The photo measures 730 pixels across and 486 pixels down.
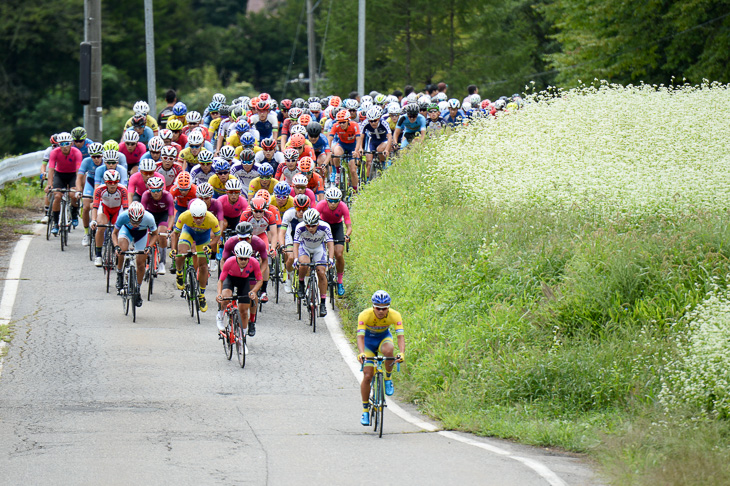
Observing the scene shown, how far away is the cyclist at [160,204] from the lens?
1733 cm

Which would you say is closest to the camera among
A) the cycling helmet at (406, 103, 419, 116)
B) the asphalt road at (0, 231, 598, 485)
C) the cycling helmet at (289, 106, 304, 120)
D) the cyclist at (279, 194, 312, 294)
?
the asphalt road at (0, 231, 598, 485)

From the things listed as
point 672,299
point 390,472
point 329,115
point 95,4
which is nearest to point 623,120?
point 329,115

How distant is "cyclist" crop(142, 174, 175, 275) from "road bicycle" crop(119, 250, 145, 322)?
4.23 feet

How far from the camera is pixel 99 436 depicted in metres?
10.9

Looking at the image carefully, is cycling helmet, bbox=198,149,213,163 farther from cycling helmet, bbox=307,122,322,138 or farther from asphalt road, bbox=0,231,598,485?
cycling helmet, bbox=307,122,322,138

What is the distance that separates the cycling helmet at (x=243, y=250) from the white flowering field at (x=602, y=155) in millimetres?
4773

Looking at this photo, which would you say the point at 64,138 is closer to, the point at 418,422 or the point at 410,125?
the point at 410,125

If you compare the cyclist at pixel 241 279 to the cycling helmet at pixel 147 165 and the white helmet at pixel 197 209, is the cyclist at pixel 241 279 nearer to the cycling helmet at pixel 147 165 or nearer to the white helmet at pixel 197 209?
the white helmet at pixel 197 209

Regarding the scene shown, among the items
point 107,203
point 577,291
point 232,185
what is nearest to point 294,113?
point 107,203

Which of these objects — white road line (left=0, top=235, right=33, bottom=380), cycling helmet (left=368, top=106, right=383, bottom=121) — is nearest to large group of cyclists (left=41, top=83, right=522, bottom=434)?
white road line (left=0, top=235, right=33, bottom=380)

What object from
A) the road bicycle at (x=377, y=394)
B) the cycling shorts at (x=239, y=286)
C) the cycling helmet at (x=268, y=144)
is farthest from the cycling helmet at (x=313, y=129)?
the road bicycle at (x=377, y=394)

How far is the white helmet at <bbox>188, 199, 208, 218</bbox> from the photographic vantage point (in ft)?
53.1

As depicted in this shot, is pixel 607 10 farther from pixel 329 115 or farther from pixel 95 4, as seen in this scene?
pixel 95 4

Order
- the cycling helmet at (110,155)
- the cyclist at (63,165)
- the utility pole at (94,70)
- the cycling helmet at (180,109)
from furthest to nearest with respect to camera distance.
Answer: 1. the cycling helmet at (180,109)
2. the utility pole at (94,70)
3. the cyclist at (63,165)
4. the cycling helmet at (110,155)
